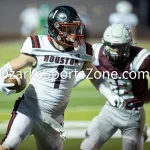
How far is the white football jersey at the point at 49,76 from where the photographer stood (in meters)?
4.25

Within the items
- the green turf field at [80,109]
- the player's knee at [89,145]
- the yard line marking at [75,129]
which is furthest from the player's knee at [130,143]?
the yard line marking at [75,129]

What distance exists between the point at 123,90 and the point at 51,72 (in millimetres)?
764

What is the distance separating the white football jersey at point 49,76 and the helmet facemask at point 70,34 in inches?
3.0

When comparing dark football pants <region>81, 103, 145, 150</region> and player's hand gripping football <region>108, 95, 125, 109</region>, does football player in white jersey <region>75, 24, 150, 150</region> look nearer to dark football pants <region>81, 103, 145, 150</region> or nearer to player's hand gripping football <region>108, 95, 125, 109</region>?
dark football pants <region>81, 103, 145, 150</region>

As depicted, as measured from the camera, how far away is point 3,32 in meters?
20.9

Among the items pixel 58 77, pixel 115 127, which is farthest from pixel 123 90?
pixel 58 77

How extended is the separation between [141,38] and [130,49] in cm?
1501

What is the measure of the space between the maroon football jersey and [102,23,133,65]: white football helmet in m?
0.06

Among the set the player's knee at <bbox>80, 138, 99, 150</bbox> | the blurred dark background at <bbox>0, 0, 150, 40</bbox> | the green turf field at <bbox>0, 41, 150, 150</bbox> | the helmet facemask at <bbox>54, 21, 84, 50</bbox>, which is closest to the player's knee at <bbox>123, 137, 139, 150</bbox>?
the player's knee at <bbox>80, 138, 99, 150</bbox>

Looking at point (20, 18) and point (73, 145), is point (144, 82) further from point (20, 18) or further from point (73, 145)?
point (20, 18)

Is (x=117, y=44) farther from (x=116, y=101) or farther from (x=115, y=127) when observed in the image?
(x=115, y=127)

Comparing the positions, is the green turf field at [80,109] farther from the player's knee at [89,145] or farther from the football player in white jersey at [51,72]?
the football player in white jersey at [51,72]

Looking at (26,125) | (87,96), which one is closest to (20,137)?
(26,125)

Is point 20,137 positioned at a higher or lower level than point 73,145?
higher
